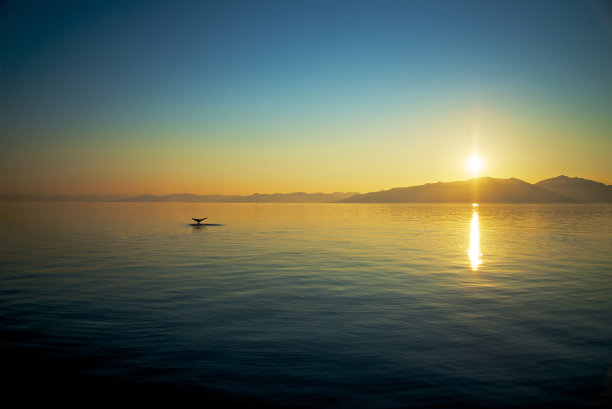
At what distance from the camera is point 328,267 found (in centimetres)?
2798

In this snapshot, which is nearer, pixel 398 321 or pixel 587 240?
pixel 398 321

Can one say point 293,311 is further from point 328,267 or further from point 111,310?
point 328,267

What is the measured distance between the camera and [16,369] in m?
10.1

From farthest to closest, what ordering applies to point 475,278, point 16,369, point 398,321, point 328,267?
point 328,267
point 475,278
point 398,321
point 16,369

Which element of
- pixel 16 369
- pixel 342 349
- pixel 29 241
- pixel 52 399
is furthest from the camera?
pixel 29 241

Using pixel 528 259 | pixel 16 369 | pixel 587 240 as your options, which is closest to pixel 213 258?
pixel 16 369

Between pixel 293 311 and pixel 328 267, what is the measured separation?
11.8 meters

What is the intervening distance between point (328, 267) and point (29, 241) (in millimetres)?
38278

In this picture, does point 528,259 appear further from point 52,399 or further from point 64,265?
point 64,265

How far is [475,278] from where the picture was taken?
78.9 ft

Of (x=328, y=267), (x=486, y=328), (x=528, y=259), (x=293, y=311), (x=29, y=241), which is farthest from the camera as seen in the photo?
(x=29, y=241)

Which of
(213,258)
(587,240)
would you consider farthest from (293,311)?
(587,240)

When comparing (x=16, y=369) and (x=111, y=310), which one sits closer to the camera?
(x=16, y=369)

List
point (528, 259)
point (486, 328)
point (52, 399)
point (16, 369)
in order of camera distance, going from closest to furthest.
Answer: point (52, 399) < point (16, 369) < point (486, 328) < point (528, 259)
